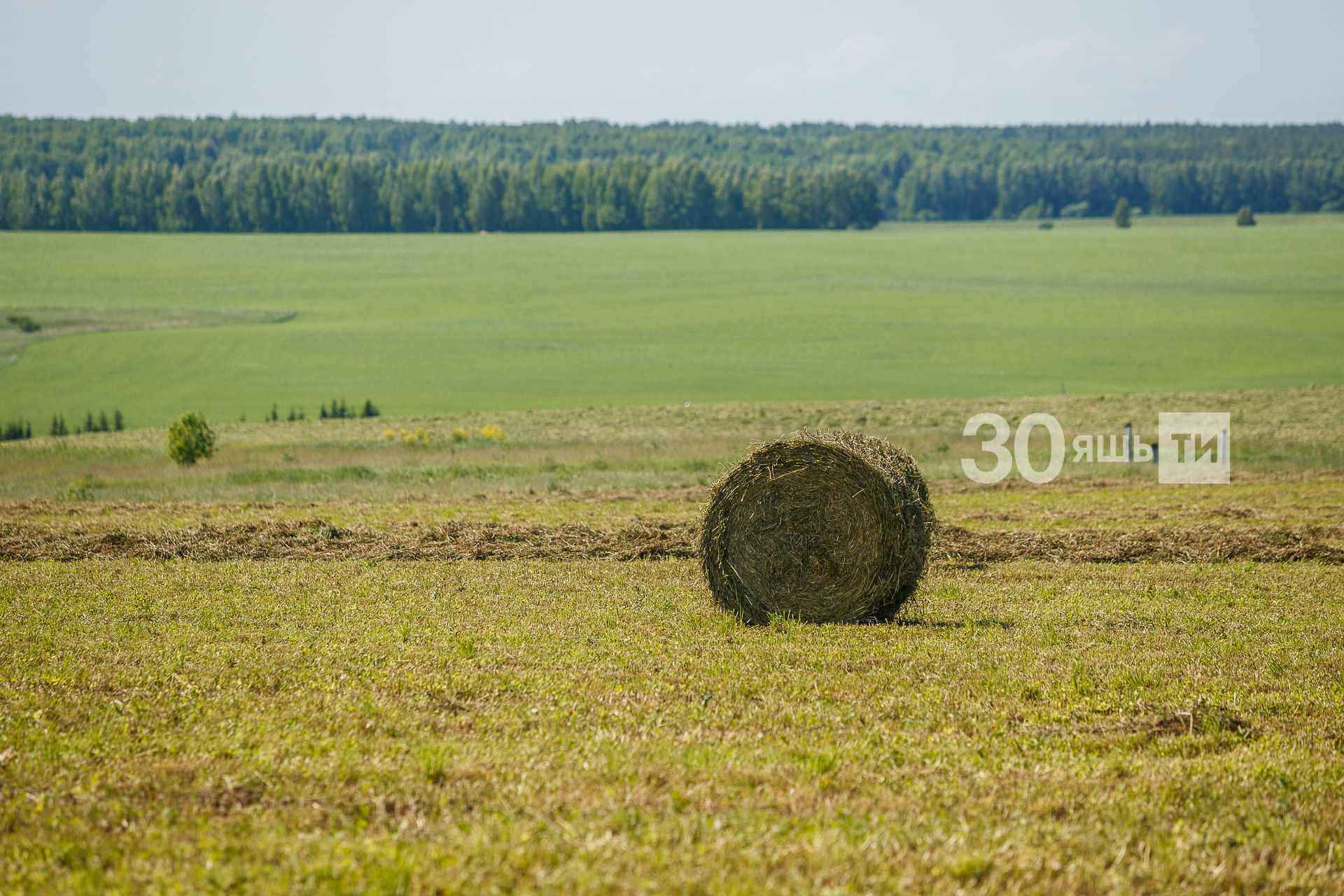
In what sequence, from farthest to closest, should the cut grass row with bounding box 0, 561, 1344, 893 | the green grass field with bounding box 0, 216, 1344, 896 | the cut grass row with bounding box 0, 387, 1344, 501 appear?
the cut grass row with bounding box 0, 387, 1344, 501
the green grass field with bounding box 0, 216, 1344, 896
the cut grass row with bounding box 0, 561, 1344, 893

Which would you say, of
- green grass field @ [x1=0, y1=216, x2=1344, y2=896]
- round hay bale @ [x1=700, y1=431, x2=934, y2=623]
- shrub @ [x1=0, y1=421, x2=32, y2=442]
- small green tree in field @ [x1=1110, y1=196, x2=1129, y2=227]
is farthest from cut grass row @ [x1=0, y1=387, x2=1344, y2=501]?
small green tree in field @ [x1=1110, y1=196, x2=1129, y2=227]

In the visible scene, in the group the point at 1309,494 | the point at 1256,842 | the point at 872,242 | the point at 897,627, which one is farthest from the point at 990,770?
the point at 872,242

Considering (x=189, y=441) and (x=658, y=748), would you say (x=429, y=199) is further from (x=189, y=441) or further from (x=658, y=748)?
(x=658, y=748)

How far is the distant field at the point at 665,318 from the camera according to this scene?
5706 cm

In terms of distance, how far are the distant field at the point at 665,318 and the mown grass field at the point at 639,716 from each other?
37.0 meters

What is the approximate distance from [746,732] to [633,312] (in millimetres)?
77899

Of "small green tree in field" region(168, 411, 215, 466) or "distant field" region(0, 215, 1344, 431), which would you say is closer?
"small green tree in field" region(168, 411, 215, 466)

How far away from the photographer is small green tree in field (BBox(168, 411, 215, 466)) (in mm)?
31672

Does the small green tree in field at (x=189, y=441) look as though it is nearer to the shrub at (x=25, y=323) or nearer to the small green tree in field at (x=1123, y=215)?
the shrub at (x=25, y=323)

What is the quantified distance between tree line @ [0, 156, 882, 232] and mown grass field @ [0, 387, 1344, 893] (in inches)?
5522

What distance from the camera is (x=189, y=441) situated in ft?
104

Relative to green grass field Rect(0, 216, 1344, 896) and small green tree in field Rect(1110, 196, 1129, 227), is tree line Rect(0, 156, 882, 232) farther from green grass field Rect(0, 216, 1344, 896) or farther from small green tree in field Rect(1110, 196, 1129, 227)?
green grass field Rect(0, 216, 1344, 896)

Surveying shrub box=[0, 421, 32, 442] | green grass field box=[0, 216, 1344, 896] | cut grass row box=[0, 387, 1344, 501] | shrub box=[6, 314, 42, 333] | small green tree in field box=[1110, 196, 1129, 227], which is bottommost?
shrub box=[0, 421, 32, 442]

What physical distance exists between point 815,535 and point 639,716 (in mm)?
4583
